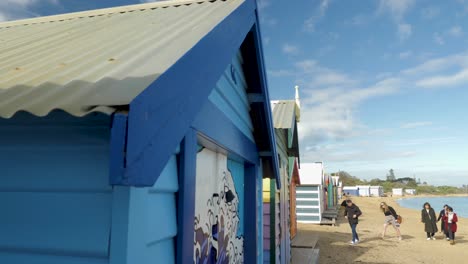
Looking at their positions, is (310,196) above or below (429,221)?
above

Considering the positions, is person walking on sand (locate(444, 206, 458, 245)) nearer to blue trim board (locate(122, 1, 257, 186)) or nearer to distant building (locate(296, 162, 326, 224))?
distant building (locate(296, 162, 326, 224))

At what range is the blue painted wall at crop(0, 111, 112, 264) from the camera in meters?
1.51

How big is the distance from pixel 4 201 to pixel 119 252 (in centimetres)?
71

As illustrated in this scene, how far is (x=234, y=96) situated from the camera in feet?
12.3

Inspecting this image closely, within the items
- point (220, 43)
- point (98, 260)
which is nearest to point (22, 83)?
point (98, 260)

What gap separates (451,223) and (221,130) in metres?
17.0

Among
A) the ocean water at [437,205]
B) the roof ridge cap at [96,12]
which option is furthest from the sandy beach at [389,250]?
the ocean water at [437,205]

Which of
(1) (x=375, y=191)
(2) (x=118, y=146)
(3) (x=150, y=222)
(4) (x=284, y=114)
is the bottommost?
(1) (x=375, y=191)

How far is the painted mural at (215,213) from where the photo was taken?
9.27ft

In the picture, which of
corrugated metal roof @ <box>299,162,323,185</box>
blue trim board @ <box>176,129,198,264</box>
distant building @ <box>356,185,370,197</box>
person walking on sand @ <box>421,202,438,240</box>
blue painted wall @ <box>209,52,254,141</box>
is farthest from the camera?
distant building @ <box>356,185,370,197</box>

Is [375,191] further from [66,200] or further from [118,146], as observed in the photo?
[118,146]

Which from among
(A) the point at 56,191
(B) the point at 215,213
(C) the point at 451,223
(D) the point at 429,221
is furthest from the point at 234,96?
(D) the point at 429,221

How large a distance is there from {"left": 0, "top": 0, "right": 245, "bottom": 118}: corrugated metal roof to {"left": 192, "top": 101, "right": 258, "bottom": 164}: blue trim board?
648 mm

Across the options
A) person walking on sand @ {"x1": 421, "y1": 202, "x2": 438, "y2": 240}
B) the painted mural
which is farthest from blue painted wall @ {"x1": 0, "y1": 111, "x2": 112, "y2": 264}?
person walking on sand @ {"x1": 421, "y1": 202, "x2": 438, "y2": 240}
